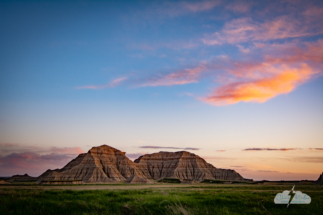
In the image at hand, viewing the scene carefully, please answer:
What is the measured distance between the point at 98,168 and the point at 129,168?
27.8m

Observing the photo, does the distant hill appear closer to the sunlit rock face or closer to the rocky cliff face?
the rocky cliff face

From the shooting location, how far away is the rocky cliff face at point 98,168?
425ft

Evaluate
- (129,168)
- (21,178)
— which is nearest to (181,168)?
(129,168)

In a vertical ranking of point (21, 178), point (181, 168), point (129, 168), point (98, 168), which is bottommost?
point (21, 178)

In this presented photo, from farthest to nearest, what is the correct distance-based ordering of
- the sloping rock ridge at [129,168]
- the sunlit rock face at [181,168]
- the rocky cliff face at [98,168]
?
1. the sunlit rock face at [181,168]
2. the sloping rock ridge at [129,168]
3. the rocky cliff face at [98,168]

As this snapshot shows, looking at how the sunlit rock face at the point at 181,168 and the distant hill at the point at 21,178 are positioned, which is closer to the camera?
Result: the distant hill at the point at 21,178

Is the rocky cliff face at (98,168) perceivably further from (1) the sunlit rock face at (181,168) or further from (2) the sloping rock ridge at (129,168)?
(1) the sunlit rock face at (181,168)

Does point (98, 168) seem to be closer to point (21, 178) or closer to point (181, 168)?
point (181, 168)

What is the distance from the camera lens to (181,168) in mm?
172500

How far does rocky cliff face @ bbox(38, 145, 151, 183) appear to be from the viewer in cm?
12950

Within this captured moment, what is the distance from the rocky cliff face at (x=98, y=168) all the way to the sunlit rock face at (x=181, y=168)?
836 inches

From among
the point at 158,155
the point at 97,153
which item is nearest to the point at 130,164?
the point at 97,153

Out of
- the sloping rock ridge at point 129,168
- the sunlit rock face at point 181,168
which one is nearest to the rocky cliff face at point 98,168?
the sloping rock ridge at point 129,168

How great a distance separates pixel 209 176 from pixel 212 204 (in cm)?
15414
